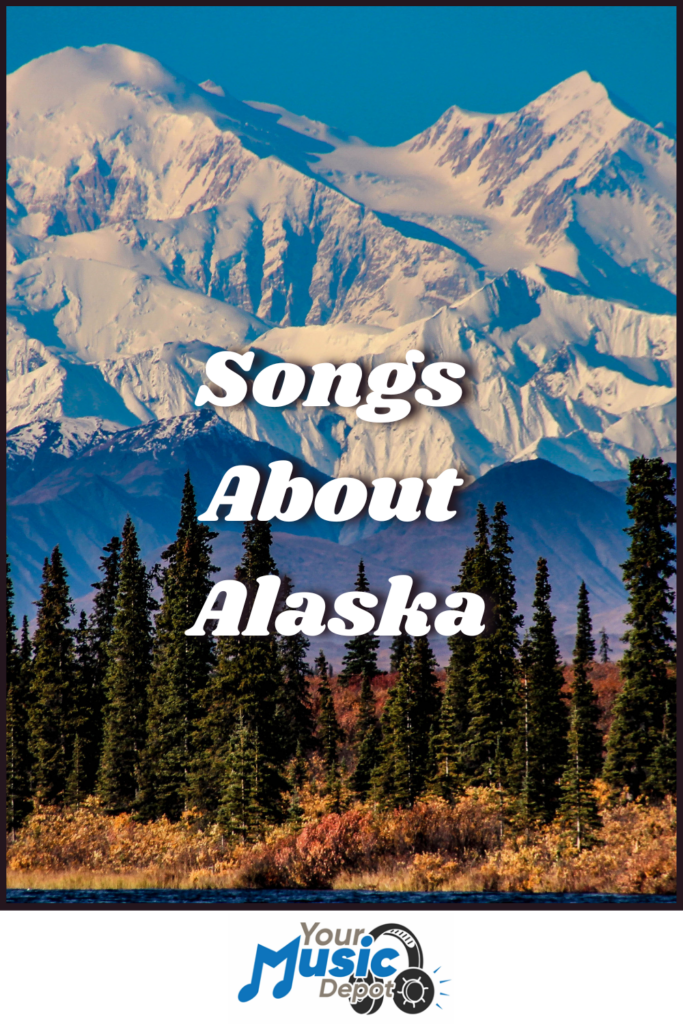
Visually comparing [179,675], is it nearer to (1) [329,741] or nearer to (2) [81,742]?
(2) [81,742]

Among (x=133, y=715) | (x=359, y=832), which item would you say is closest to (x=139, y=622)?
(x=133, y=715)

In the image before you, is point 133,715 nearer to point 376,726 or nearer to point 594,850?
point 376,726

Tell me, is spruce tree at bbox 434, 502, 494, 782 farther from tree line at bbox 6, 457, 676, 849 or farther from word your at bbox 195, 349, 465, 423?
word your at bbox 195, 349, 465, 423

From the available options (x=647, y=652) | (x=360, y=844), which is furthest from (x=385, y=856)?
(x=647, y=652)

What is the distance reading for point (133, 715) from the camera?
66750 mm

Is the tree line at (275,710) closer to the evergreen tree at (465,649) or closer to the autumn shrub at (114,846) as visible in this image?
the evergreen tree at (465,649)

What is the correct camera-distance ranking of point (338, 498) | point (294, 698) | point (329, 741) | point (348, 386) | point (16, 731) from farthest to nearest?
point (329, 741), point (294, 698), point (16, 731), point (348, 386), point (338, 498)

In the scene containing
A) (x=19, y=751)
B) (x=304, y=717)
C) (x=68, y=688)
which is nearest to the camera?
(x=19, y=751)

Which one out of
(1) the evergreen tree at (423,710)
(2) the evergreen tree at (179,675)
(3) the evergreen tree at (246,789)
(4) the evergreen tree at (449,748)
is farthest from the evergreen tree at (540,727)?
(2) the evergreen tree at (179,675)

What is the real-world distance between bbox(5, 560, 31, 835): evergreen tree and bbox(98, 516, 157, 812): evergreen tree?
4.04 m

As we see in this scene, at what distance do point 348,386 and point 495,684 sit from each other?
30268 millimetres

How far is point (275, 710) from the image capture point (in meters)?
63.1

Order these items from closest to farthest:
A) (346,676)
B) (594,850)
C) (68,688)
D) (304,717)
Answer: (594,850), (68,688), (304,717), (346,676)

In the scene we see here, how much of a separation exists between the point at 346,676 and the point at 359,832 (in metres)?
58.9
